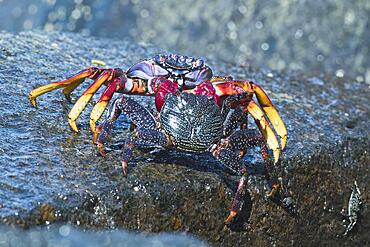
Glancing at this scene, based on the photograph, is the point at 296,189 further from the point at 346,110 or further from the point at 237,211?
the point at 346,110

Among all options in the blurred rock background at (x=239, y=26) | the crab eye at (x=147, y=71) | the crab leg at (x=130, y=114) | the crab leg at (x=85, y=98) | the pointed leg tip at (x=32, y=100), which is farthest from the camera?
the blurred rock background at (x=239, y=26)

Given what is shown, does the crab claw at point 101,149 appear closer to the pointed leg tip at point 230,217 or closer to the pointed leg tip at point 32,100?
the pointed leg tip at point 32,100

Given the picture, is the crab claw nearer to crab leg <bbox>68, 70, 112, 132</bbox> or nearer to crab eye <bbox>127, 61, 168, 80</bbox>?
crab leg <bbox>68, 70, 112, 132</bbox>

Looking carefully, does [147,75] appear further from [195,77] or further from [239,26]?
[239,26]

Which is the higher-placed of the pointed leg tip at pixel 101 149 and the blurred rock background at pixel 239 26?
the blurred rock background at pixel 239 26

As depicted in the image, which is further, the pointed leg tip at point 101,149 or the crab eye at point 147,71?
the crab eye at point 147,71

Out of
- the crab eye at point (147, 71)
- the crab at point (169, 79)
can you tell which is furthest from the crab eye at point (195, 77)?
the crab eye at point (147, 71)

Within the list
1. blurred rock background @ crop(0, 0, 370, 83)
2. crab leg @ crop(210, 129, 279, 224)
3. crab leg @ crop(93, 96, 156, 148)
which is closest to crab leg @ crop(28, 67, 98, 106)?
crab leg @ crop(93, 96, 156, 148)

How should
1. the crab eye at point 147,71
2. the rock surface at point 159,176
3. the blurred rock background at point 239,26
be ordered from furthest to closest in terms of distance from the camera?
the blurred rock background at point 239,26, the crab eye at point 147,71, the rock surface at point 159,176
